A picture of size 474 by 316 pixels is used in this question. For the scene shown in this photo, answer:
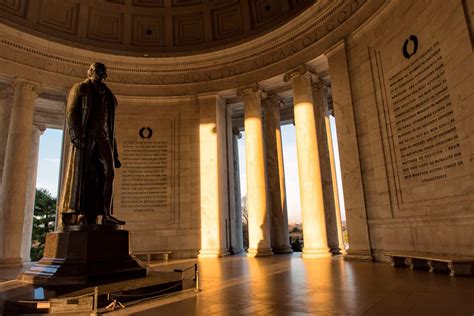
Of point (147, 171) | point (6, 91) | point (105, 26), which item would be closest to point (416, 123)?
point (147, 171)

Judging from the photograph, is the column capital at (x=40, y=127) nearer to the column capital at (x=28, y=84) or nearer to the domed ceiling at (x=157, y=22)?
the column capital at (x=28, y=84)

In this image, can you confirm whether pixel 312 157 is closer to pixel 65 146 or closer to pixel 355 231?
pixel 355 231

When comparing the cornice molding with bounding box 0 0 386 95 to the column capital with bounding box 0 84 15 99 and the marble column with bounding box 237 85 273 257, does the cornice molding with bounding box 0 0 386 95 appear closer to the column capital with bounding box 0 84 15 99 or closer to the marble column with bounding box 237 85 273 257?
the marble column with bounding box 237 85 273 257

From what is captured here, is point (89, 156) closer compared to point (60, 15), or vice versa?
point (89, 156)

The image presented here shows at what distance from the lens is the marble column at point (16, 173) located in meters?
17.4

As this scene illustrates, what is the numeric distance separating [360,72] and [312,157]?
16.8 feet

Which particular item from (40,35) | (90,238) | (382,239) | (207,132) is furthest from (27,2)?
(382,239)

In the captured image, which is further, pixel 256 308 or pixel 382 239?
pixel 382 239

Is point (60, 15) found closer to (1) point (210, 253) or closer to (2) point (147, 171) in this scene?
(2) point (147, 171)

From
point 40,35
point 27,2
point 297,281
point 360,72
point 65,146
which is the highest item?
point 27,2

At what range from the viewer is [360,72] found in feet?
53.2

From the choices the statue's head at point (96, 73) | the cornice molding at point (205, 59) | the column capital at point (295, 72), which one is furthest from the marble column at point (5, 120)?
the column capital at point (295, 72)

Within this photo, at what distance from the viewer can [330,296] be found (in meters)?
7.32

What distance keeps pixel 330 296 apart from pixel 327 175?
1379cm
